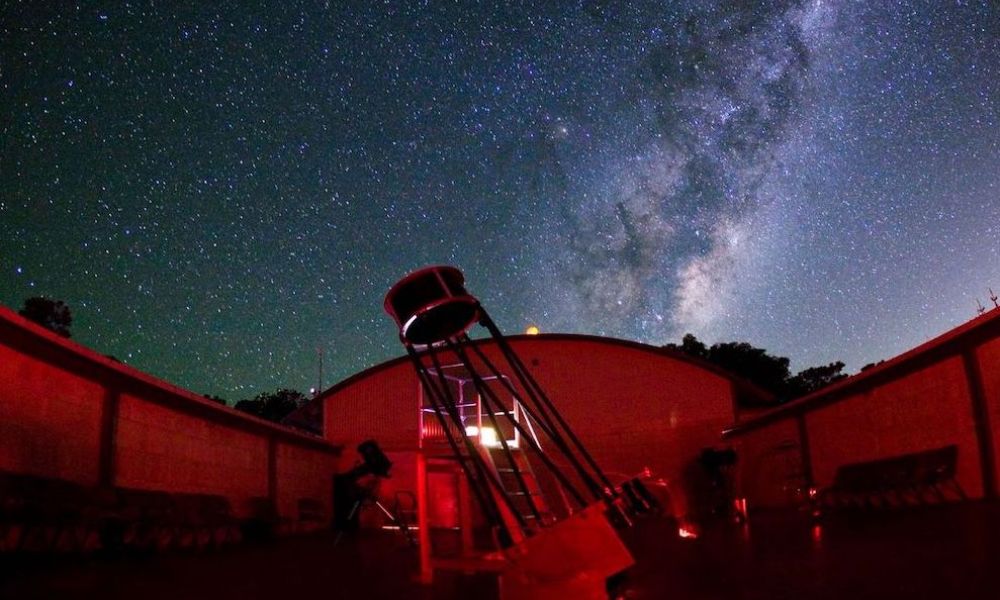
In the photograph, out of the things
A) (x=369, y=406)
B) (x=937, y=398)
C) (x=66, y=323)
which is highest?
(x=66, y=323)

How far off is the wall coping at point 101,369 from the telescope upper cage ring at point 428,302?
14.4 feet

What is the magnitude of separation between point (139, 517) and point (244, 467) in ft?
17.5

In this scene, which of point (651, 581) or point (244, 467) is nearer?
point (651, 581)

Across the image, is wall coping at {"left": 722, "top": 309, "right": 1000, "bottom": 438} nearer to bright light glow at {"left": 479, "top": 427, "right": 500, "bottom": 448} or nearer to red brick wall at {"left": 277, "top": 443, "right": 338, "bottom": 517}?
bright light glow at {"left": 479, "top": 427, "right": 500, "bottom": 448}

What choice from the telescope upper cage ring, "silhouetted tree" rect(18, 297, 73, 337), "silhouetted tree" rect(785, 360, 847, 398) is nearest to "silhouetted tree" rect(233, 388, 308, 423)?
"silhouetted tree" rect(18, 297, 73, 337)

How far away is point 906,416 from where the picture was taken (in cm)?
1046

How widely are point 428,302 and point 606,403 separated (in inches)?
601

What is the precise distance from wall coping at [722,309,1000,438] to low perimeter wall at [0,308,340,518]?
10.6m

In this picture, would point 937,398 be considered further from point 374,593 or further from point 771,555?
point 374,593

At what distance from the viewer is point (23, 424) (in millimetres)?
7348

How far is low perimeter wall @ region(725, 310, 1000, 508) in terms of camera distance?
8688mm

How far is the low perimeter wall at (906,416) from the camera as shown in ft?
28.5

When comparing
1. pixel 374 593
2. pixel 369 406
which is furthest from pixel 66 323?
pixel 374 593

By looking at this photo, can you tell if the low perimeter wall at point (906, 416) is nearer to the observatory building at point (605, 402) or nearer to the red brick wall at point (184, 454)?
the observatory building at point (605, 402)
